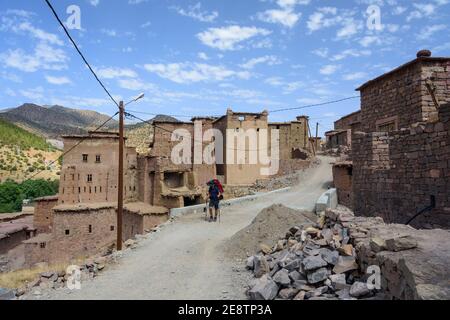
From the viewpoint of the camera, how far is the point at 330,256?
6.01 meters

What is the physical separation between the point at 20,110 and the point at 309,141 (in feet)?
394

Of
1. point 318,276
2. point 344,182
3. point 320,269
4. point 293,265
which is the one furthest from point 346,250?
point 344,182

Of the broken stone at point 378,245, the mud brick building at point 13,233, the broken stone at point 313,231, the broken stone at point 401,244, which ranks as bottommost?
the mud brick building at point 13,233

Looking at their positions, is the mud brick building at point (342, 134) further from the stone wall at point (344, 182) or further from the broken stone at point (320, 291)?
the broken stone at point (320, 291)

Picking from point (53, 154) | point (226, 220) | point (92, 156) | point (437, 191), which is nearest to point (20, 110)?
point (53, 154)

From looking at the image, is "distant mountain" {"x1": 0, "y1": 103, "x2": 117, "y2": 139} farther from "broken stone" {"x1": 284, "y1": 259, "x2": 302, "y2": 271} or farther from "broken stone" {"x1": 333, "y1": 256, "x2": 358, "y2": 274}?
"broken stone" {"x1": 333, "y1": 256, "x2": 358, "y2": 274}

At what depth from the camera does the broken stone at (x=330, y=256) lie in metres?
5.88

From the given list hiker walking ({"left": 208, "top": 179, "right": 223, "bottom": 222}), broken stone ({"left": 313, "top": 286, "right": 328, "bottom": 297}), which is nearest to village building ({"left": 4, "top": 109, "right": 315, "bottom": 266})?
hiker walking ({"left": 208, "top": 179, "right": 223, "bottom": 222})

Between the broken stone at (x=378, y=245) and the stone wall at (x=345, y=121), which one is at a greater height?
the stone wall at (x=345, y=121)

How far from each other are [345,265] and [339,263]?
15cm

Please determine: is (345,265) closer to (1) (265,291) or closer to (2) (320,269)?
(2) (320,269)

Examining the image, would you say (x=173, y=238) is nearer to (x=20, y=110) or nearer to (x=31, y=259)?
(x=31, y=259)

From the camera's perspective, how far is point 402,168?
968cm

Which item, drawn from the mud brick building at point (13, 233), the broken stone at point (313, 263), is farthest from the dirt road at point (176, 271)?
the mud brick building at point (13, 233)
